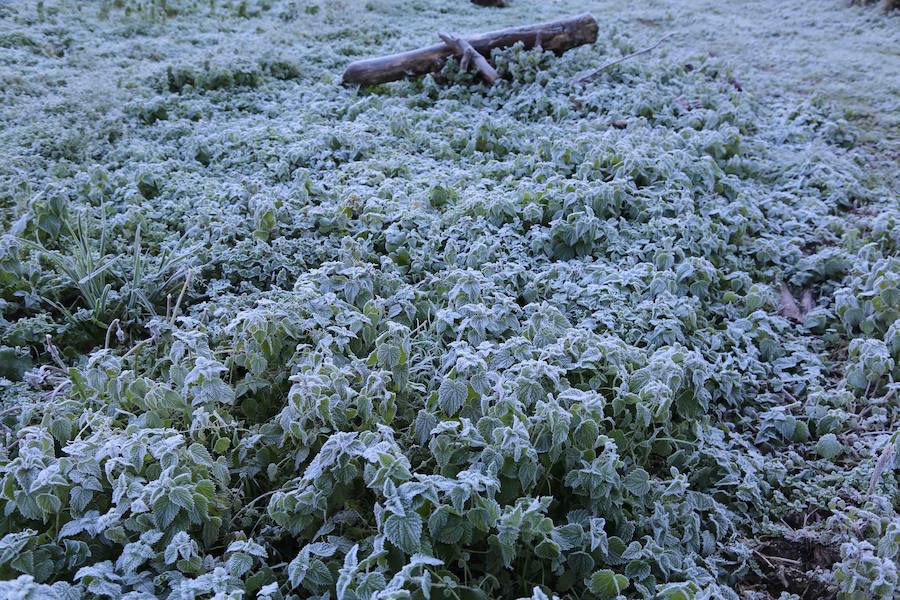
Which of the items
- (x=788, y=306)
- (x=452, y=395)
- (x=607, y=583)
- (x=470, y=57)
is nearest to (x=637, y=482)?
(x=607, y=583)

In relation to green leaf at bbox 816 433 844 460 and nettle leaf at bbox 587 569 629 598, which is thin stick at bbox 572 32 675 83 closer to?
green leaf at bbox 816 433 844 460

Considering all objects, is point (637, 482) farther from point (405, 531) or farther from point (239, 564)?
point (239, 564)

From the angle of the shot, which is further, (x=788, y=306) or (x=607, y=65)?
(x=607, y=65)

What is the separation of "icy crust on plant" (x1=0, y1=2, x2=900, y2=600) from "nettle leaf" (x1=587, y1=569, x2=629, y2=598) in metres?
0.02

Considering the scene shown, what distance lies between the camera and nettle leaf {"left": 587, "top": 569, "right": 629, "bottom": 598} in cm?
246

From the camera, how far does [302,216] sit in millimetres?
4840

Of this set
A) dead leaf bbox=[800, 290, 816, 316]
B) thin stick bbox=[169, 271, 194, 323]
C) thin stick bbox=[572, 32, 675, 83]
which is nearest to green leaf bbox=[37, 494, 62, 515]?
thin stick bbox=[169, 271, 194, 323]

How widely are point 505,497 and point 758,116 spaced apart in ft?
19.4

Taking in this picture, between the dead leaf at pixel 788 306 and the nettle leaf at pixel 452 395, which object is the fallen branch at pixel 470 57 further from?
the nettle leaf at pixel 452 395

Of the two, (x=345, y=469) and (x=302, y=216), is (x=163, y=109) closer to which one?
(x=302, y=216)

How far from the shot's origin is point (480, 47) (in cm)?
800

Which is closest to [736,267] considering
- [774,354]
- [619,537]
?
[774,354]

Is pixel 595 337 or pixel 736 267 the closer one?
pixel 595 337

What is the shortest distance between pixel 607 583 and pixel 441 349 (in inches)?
56.6
